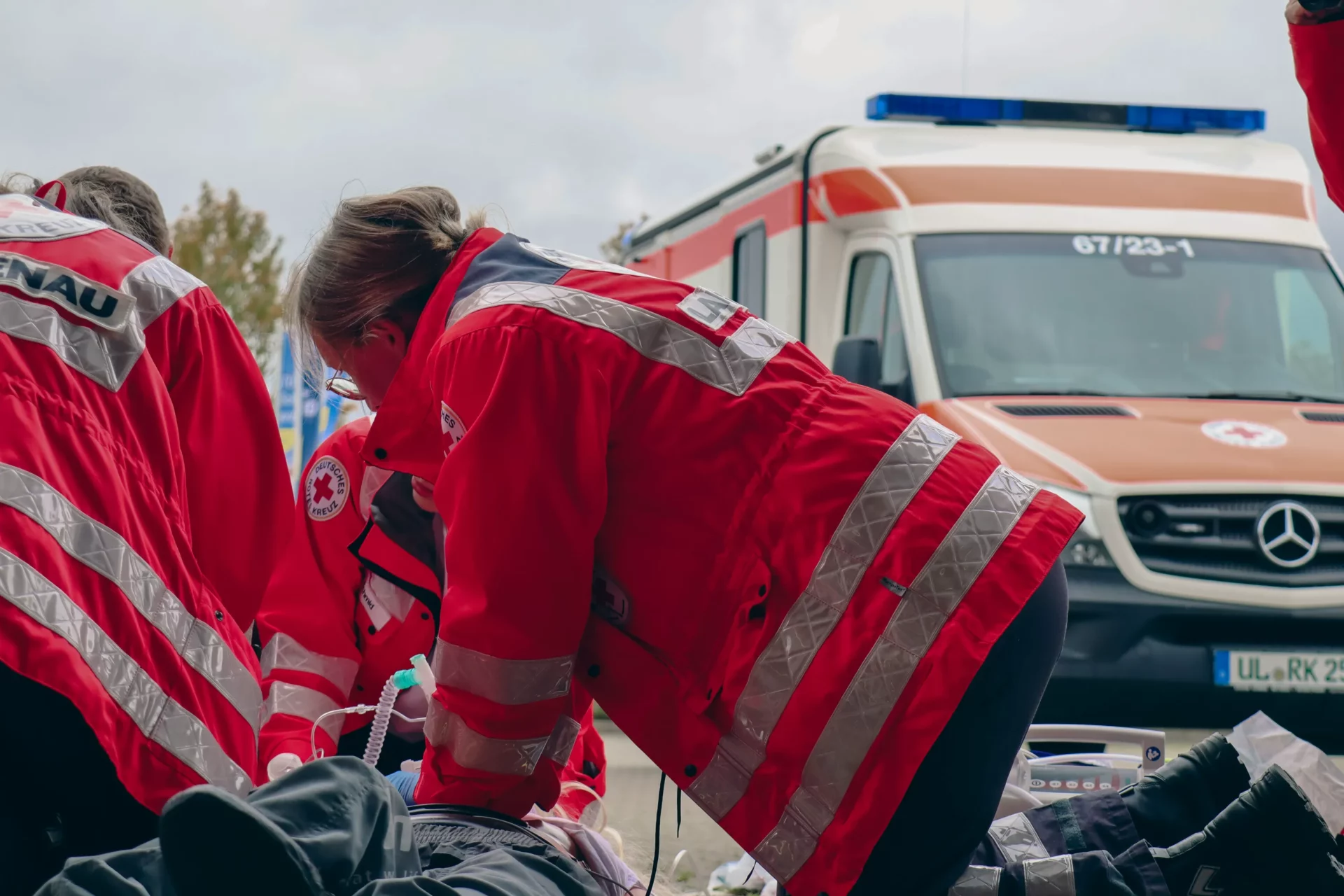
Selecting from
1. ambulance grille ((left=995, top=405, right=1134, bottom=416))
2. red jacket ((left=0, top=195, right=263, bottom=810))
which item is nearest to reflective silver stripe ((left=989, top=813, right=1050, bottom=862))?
red jacket ((left=0, top=195, right=263, bottom=810))

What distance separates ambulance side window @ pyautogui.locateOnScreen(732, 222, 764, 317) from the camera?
761 cm

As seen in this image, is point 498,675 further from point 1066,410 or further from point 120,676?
point 1066,410

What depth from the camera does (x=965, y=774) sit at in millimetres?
2162

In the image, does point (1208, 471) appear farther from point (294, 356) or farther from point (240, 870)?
point (240, 870)

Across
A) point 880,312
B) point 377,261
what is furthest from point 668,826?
point 377,261

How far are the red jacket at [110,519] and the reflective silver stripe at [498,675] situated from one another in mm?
382

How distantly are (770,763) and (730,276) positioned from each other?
6.02 metres

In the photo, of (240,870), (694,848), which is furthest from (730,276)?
(240,870)

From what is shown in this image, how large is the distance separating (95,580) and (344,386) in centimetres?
82

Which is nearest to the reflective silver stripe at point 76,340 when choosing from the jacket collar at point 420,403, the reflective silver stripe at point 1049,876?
the jacket collar at point 420,403

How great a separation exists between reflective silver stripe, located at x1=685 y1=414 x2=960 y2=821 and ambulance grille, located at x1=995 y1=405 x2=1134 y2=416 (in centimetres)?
375

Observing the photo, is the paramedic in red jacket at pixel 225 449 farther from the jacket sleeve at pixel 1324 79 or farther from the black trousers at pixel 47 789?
the jacket sleeve at pixel 1324 79

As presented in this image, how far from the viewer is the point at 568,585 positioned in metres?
2.15

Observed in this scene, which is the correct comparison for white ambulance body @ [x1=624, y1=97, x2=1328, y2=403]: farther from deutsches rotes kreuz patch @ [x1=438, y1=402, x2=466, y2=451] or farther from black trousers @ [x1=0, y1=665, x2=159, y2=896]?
black trousers @ [x1=0, y1=665, x2=159, y2=896]
